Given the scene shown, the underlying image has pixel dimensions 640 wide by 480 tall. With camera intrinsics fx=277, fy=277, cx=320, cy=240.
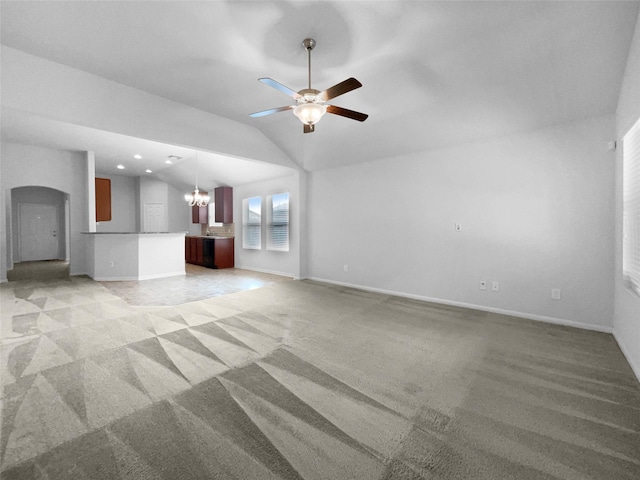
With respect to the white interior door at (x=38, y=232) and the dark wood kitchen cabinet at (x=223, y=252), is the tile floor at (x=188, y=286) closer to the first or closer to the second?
the dark wood kitchen cabinet at (x=223, y=252)

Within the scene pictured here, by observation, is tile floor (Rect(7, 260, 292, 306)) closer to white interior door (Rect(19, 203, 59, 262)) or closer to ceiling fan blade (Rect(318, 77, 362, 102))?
white interior door (Rect(19, 203, 59, 262))

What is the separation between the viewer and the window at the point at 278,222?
7.11 meters

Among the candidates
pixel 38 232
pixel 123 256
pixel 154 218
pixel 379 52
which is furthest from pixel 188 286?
pixel 38 232

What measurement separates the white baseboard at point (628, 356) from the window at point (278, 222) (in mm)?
A: 5794

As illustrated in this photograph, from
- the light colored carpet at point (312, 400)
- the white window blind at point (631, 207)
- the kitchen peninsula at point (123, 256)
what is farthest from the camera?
the kitchen peninsula at point (123, 256)

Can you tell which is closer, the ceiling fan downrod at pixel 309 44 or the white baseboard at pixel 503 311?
the ceiling fan downrod at pixel 309 44

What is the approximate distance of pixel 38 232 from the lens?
9.52 meters

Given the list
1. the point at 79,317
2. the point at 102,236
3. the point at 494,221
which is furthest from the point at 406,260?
the point at 102,236

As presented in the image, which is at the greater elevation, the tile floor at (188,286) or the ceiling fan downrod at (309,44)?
the ceiling fan downrod at (309,44)

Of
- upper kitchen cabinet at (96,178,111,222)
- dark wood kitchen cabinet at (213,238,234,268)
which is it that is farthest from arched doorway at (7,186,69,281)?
dark wood kitchen cabinet at (213,238,234,268)

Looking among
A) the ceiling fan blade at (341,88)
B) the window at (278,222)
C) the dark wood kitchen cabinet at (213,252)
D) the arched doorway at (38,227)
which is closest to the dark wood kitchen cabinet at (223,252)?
the dark wood kitchen cabinet at (213,252)

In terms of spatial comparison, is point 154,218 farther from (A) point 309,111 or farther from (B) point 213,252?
(A) point 309,111

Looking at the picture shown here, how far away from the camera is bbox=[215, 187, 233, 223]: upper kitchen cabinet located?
28.0ft

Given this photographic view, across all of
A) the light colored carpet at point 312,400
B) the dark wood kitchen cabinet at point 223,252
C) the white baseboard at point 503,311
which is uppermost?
Answer: the dark wood kitchen cabinet at point 223,252
